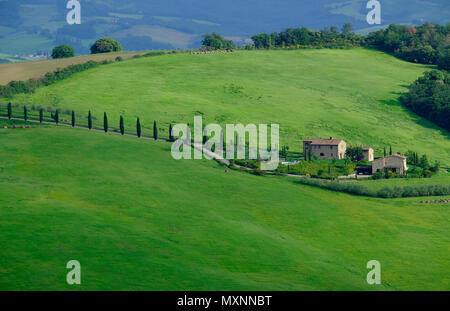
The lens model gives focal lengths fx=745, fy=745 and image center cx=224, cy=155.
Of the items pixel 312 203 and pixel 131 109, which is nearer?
pixel 312 203

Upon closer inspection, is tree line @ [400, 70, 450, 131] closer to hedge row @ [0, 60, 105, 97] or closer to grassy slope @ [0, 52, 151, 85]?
grassy slope @ [0, 52, 151, 85]

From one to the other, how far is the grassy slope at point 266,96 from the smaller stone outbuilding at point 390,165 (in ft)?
61.1

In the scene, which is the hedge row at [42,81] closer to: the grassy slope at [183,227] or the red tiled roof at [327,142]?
the grassy slope at [183,227]

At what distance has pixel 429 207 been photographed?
93.0 metres

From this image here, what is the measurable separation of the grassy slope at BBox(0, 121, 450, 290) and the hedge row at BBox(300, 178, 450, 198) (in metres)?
1.98

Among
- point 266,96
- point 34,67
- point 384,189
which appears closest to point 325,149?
point 384,189

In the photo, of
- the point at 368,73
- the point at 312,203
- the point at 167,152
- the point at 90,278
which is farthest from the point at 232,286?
the point at 368,73

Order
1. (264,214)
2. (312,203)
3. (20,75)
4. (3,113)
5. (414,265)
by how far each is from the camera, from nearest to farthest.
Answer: (414,265) < (264,214) < (312,203) < (3,113) < (20,75)

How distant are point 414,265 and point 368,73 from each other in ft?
392

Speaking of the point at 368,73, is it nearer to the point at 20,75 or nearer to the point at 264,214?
the point at 20,75

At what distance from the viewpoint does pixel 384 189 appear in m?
97.1

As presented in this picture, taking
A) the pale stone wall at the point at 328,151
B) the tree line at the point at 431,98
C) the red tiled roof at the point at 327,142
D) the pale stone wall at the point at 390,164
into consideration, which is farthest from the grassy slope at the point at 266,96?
the pale stone wall at the point at 390,164

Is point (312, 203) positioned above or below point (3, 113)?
below

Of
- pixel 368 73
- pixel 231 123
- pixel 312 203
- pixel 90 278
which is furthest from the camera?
pixel 368 73
